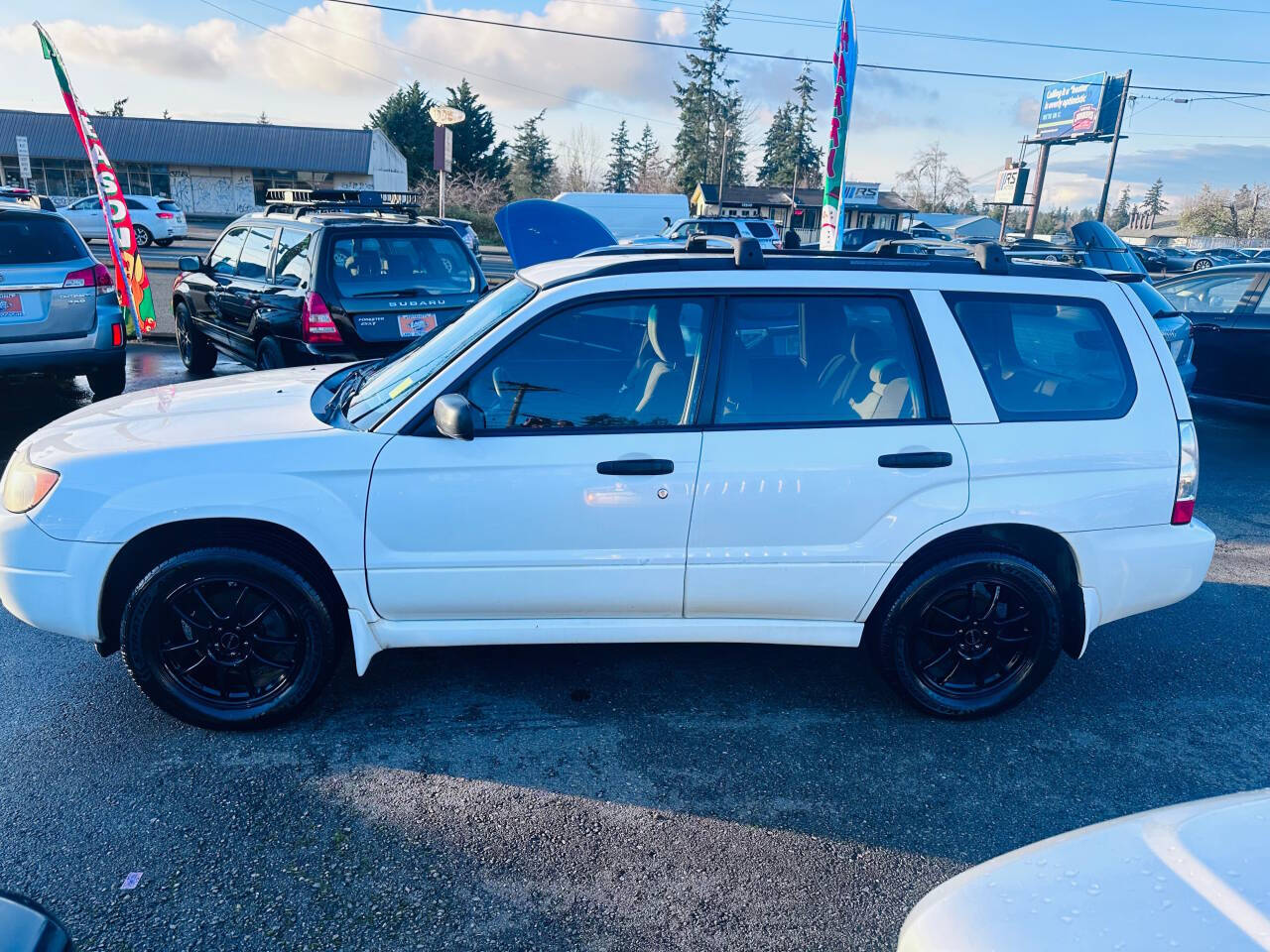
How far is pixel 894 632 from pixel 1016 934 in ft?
6.54

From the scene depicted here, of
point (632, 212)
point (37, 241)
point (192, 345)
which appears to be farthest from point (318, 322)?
point (632, 212)

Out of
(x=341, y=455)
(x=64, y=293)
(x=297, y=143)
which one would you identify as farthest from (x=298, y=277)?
(x=297, y=143)

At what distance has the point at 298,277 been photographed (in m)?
7.47

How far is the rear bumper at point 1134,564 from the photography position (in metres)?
3.55

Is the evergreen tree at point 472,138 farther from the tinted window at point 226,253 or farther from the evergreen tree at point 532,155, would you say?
the tinted window at point 226,253

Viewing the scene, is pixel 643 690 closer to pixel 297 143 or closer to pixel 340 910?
pixel 340 910

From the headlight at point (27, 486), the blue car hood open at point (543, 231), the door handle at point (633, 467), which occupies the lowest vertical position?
the headlight at point (27, 486)

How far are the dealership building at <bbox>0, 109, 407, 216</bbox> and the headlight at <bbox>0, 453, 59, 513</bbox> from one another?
48274mm

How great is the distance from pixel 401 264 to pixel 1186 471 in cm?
609

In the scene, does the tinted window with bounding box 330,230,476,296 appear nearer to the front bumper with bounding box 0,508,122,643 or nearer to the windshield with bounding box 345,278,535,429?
the windshield with bounding box 345,278,535,429

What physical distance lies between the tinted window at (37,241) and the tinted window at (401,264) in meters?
2.46

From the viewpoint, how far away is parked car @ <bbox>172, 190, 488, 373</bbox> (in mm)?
7211

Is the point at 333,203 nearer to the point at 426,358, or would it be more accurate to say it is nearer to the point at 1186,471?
the point at 426,358

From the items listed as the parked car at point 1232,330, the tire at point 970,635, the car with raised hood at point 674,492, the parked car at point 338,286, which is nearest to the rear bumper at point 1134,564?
the car with raised hood at point 674,492
